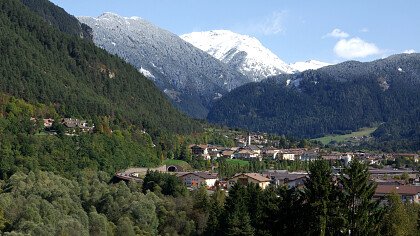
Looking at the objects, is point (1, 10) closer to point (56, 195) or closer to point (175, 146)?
point (175, 146)

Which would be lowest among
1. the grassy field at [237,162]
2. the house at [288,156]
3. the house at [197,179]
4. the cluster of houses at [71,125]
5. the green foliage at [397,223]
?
the house at [197,179]

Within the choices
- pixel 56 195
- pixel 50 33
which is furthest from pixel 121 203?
pixel 50 33

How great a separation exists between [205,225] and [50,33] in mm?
107277

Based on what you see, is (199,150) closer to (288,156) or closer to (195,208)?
(288,156)

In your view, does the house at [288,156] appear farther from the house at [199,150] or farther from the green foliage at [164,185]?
the green foliage at [164,185]

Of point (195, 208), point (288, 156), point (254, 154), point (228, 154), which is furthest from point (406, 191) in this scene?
point (288, 156)

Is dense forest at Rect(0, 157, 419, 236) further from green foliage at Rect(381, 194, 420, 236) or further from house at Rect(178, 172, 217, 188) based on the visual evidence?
house at Rect(178, 172, 217, 188)

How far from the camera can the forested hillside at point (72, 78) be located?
137000 mm

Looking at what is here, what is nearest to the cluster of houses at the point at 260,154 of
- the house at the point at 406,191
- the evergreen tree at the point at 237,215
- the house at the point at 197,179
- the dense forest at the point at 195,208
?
the house at the point at 197,179

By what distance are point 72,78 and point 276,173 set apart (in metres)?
57.3

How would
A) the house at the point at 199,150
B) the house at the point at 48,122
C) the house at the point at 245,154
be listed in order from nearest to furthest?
the house at the point at 48,122 < the house at the point at 199,150 < the house at the point at 245,154

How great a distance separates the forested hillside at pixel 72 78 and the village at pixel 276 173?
13.8m

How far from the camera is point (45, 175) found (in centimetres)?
8875

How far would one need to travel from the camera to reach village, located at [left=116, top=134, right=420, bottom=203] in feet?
307
